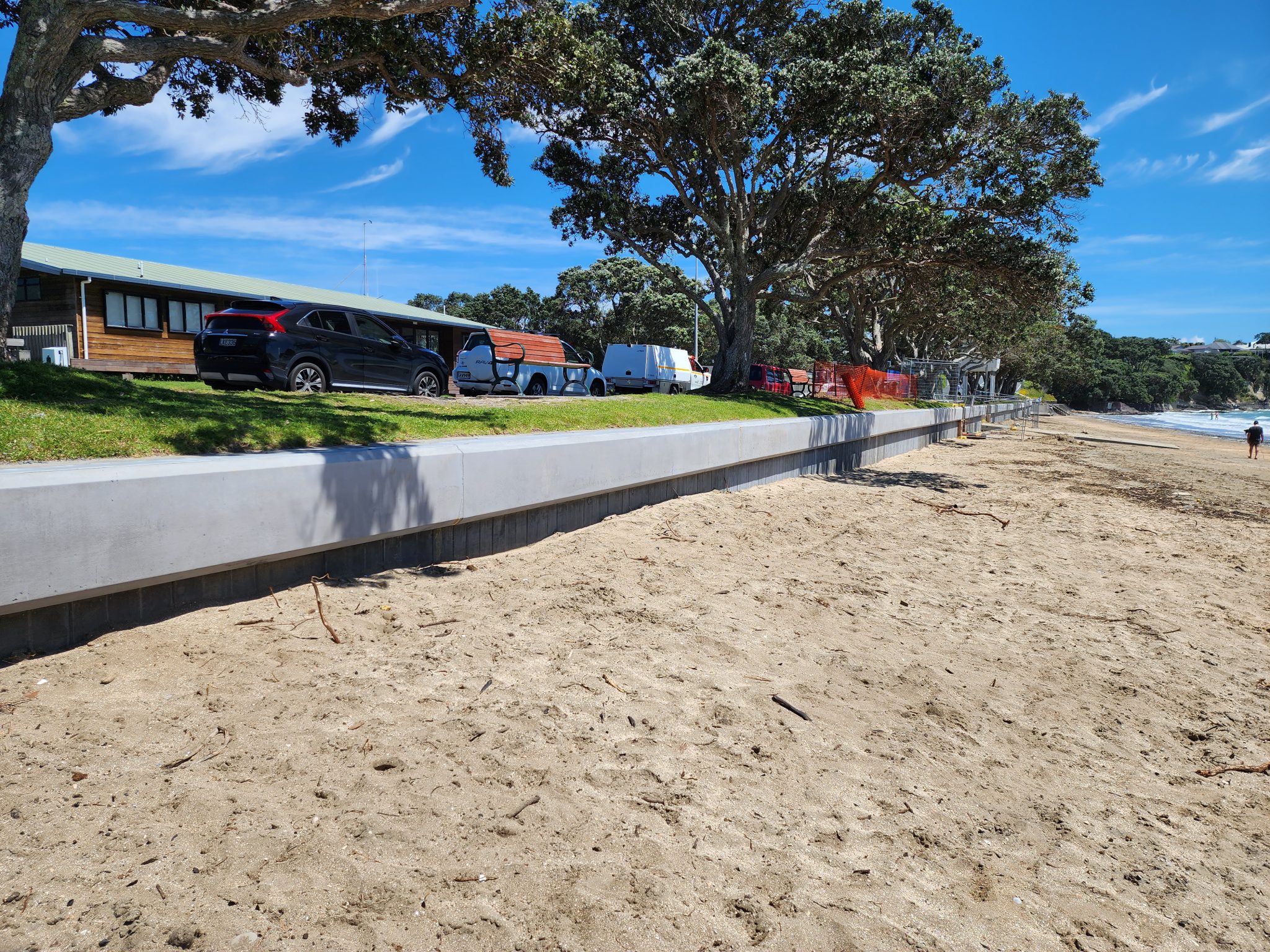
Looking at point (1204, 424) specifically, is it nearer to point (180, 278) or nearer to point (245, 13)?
point (180, 278)

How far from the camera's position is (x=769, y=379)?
27625 millimetres

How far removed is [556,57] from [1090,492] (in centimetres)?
1169

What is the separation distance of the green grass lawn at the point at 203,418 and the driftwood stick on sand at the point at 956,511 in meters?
4.45

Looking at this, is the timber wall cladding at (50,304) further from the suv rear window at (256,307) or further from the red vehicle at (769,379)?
the red vehicle at (769,379)

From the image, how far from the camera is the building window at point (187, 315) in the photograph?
23281 mm

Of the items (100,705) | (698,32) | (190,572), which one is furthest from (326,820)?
(698,32)

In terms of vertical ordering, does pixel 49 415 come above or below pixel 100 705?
above

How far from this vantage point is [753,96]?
14711mm

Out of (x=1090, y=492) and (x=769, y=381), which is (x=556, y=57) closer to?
(x=1090, y=492)

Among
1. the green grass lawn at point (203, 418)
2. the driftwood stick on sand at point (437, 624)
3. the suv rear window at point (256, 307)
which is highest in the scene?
the suv rear window at point (256, 307)

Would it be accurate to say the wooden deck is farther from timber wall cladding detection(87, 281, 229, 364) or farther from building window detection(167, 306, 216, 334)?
building window detection(167, 306, 216, 334)

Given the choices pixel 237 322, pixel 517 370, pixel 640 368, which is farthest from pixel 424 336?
pixel 237 322

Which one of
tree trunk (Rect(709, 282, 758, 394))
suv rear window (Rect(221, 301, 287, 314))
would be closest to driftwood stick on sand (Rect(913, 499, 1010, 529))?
tree trunk (Rect(709, 282, 758, 394))

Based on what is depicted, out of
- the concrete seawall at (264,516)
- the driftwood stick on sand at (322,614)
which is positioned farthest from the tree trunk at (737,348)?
the driftwood stick on sand at (322,614)
